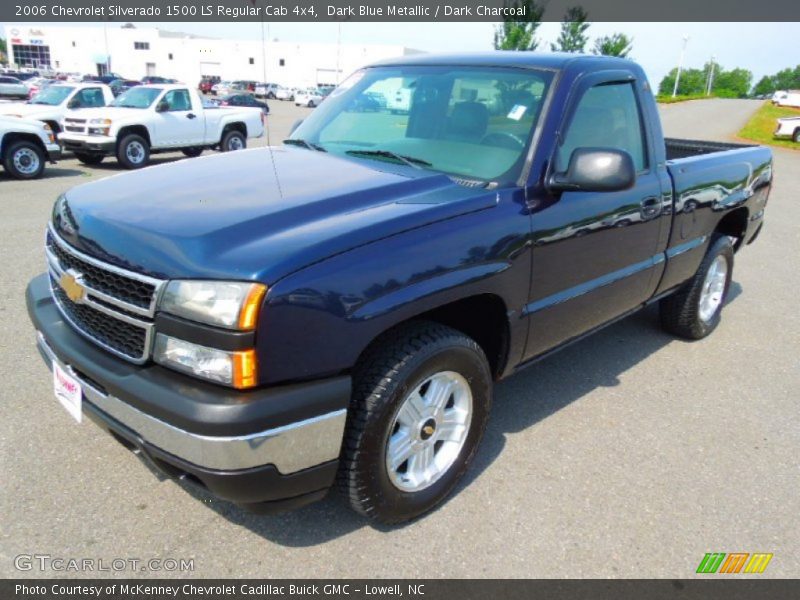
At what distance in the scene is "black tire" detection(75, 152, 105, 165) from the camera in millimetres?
13638

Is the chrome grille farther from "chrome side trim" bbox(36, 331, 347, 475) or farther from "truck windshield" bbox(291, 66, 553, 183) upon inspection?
"truck windshield" bbox(291, 66, 553, 183)

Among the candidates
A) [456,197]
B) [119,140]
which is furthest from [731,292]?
[119,140]

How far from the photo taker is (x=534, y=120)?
9.89 ft

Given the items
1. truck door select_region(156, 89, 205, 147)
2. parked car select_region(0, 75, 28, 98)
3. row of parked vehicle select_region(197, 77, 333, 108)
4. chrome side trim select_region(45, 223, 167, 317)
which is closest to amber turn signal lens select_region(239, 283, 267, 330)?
chrome side trim select_region(45, 223, 167, 317)

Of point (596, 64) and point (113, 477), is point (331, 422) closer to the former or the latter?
point (113, 477)

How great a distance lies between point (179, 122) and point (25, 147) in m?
3.43

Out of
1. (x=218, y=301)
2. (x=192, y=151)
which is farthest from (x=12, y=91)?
(x=218, y=301)

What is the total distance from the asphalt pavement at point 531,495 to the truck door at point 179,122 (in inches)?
405

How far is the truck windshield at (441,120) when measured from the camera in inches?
119

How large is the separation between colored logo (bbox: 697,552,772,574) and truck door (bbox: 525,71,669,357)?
3.77 feet

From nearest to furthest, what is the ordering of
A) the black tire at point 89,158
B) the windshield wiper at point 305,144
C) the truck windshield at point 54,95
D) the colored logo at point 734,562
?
the colored logo at point 734,562 → the windshield wiper at point 305,144 → the black tire at point 89,158 → the truck windshield at point 54,95

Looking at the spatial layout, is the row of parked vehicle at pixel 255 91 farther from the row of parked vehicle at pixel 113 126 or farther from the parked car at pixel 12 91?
the row of parked vehicle at pixel 113 126
